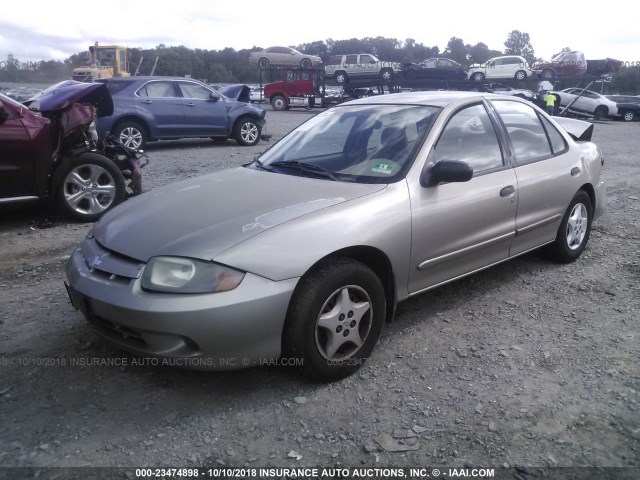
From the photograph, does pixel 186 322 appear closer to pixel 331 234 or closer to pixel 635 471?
pixel 331 234

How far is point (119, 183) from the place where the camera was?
244 inches

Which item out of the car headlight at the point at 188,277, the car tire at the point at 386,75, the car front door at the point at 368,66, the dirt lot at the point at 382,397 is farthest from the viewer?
the car front door at the point at 368,66

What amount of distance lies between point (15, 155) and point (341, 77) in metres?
25.1

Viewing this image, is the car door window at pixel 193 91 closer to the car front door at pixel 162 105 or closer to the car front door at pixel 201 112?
the car front door at pixel 201 112

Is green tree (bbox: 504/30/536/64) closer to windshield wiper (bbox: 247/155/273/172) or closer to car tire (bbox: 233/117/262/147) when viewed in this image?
car tire (bbox: 233/117/262/147)

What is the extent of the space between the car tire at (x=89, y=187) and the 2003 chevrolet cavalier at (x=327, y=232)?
2.74 metres

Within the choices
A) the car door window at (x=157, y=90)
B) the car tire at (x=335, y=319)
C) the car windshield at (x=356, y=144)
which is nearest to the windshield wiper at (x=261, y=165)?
the car windshield at (x=356, y=144)

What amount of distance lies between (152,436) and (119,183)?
428 cm

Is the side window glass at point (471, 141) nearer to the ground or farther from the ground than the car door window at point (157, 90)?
nearer to the ground

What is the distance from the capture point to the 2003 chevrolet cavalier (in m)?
2.57

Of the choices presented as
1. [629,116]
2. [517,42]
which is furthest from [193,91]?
[517,42]

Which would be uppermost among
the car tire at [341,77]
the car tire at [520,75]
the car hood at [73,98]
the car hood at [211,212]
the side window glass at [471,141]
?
the car tire at [520,75]

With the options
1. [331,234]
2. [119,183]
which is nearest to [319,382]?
[331,234]

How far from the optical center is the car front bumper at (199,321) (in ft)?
8.18
